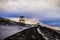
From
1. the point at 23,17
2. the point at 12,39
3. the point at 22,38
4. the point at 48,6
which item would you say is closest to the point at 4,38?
the point at 12,39

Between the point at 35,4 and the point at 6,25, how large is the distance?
0.49 m

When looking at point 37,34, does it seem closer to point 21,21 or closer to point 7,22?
point 21,21

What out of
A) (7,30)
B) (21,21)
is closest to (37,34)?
(21,21)

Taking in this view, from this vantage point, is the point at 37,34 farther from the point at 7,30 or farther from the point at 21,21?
the point at 7,30

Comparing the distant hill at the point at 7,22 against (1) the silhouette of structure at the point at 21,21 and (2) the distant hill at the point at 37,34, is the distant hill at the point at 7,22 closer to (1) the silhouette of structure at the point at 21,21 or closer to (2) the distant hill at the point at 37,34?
(1) the silhouette of structure at the point at 21,21

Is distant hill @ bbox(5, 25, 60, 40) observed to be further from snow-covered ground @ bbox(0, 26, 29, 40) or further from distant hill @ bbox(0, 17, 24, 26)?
distant hill @ bbox(0, 17, 24, 26)

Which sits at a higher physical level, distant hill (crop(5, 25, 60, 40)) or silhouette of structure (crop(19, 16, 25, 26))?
silhouette of structure (crop(19, 16, 25, 26))

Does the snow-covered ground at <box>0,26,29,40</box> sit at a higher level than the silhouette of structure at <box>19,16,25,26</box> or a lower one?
lower

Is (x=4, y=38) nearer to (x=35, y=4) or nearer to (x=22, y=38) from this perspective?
(x=22, y=38)

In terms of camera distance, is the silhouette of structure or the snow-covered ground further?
the silhouette of structure

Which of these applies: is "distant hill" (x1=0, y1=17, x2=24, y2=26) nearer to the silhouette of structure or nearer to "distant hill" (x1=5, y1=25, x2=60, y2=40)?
the silhouette of structure

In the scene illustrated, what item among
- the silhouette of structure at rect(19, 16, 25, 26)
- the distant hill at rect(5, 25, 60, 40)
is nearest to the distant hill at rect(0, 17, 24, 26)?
the silhouette of structure at rect(19, 16, 25, 26)

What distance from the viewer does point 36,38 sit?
6.12 feet

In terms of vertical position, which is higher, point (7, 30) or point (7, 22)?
point (7, 22)
